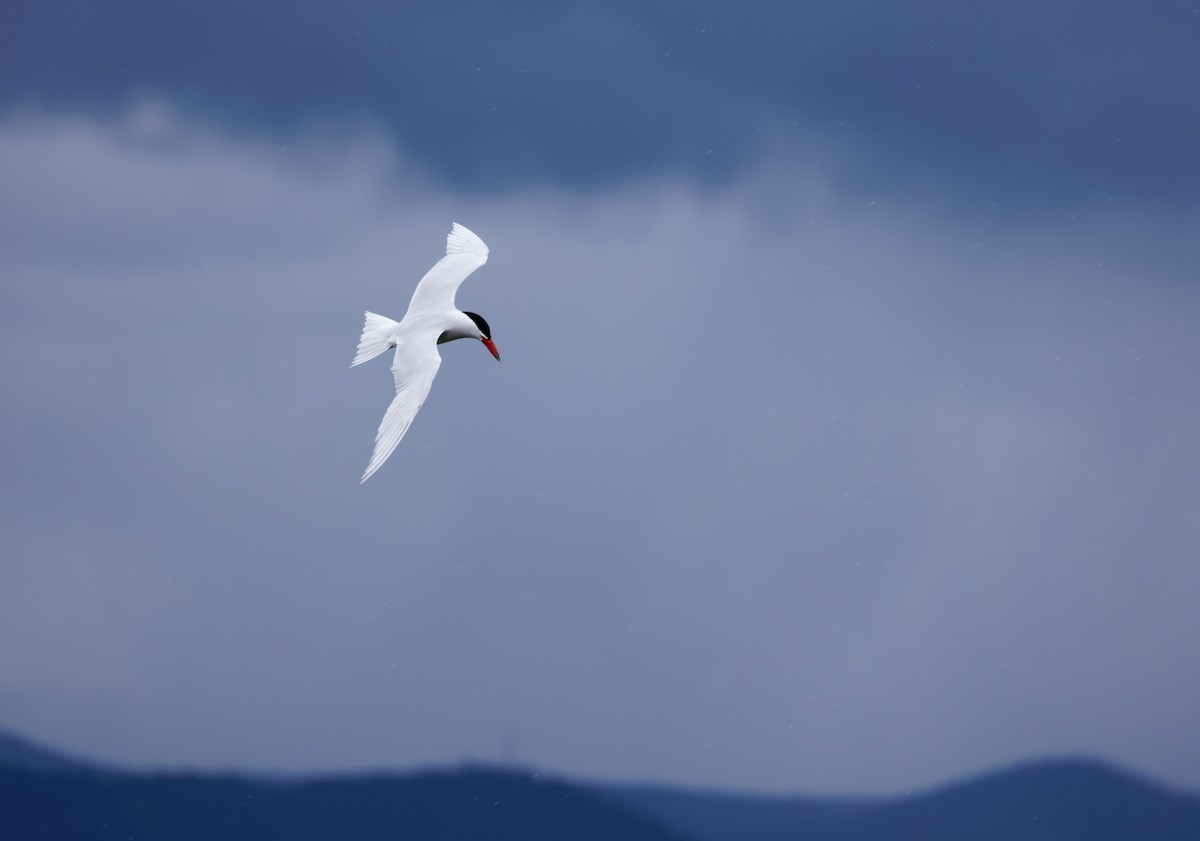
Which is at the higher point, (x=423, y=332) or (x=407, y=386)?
(x=423, y=332)

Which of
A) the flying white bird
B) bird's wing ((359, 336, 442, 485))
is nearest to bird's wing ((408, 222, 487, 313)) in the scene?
the flying white bird

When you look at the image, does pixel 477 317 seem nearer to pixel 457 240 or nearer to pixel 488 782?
pixel 457 240

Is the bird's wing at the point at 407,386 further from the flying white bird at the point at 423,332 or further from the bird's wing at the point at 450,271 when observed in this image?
the bird's wing at the point at 450,271

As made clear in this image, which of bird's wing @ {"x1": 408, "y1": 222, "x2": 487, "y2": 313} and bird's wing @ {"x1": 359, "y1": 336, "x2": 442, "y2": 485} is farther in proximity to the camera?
bird's wing @ {"x1": 408, "y1": 222, "x2": 487, "y2": 313}

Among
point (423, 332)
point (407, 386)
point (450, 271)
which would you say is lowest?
point (407, 386)

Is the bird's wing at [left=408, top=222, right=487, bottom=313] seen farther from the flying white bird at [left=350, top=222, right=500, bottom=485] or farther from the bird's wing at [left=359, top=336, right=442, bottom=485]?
the bird's wing at [left=359, top=336, right=442, bottom=485]

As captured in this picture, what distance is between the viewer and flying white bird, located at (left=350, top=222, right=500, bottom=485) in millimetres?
14711

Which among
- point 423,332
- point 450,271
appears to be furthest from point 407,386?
point 450,271

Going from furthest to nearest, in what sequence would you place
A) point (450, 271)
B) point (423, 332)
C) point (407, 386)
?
point (450, 271), point (423, 332), point (407, 386)

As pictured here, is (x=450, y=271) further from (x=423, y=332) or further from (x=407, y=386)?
(x=407, y=386)

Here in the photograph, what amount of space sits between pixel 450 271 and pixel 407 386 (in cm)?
372

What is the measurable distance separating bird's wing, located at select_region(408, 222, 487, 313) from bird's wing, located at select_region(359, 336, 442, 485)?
141cm

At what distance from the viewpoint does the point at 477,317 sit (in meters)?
17.5

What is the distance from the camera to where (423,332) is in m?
16.7
